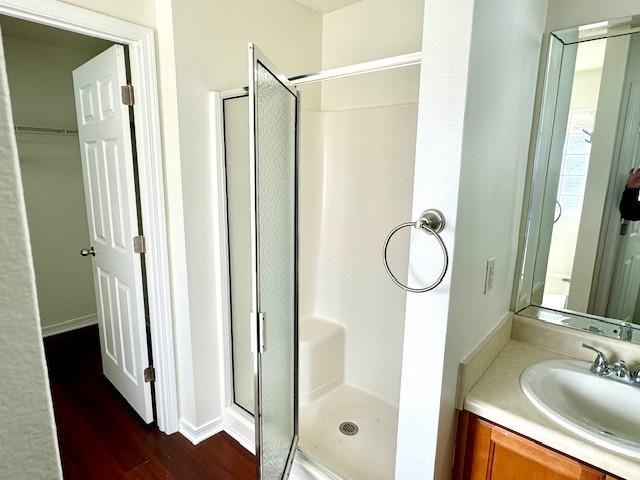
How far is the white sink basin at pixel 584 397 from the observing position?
1224mm

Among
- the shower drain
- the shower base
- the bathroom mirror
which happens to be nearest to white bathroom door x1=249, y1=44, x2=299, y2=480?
the shower base

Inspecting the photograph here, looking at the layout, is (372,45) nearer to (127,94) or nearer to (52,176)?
(127,94)

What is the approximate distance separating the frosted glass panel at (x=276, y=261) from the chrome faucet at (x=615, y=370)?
120 cm

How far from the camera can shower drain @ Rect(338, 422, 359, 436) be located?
2151mm

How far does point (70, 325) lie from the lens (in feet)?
11.0

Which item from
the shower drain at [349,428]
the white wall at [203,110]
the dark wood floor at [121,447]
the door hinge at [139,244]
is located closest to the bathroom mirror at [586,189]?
the shower drain at [349,428]

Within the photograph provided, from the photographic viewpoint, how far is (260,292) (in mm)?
1288

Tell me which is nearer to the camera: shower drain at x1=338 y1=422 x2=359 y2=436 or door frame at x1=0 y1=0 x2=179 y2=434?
door frame at x1=0 y1=0 x2=179 y2=434

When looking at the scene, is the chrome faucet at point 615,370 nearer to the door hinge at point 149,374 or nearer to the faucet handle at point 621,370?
the faucet handle at point 621,370

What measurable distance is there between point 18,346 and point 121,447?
2.14m

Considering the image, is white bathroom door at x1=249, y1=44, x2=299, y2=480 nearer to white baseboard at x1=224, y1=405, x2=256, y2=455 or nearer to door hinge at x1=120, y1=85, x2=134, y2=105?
white baseboard at x1=224, y1=405, x2=256, y2=455

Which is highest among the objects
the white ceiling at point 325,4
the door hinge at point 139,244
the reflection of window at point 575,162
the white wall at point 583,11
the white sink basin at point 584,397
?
the white ceiling at point 325,4

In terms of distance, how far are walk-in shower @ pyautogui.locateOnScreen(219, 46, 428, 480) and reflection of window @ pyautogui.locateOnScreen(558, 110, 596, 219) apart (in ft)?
2.45

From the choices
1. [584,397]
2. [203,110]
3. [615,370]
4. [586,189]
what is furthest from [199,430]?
[586,189]
